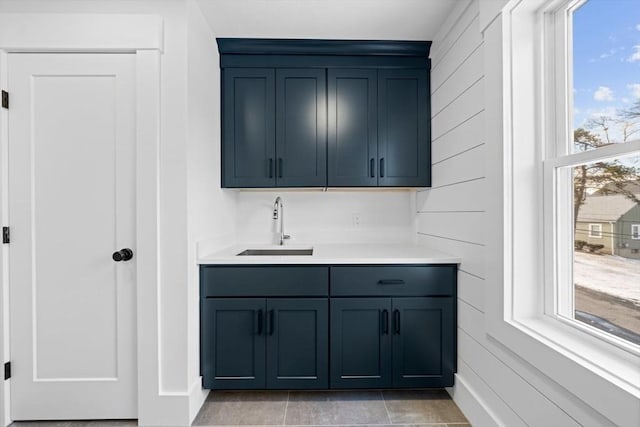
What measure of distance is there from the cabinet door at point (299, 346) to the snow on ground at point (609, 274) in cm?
124

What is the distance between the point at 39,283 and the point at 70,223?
363 millimetres

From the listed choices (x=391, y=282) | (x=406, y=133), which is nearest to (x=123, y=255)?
(x=391, y=282)

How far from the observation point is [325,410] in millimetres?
1967

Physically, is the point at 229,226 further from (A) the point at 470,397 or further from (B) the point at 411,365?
(A) the point at 470,397

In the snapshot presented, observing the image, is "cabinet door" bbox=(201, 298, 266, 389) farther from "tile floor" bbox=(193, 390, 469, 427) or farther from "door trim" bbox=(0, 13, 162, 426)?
"door trim" bbox=(0, 13, 162, 426)

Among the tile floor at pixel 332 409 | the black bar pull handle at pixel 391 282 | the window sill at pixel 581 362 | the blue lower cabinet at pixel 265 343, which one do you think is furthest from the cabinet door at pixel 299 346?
the window sill at pixel 581 362

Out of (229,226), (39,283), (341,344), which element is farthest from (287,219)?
(39,283)

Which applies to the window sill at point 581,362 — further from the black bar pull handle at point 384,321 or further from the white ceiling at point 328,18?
the white ceiling at point 328,18

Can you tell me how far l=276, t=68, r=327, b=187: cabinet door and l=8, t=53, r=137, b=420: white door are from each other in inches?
36.7

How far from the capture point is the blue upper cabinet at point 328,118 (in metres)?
2.39

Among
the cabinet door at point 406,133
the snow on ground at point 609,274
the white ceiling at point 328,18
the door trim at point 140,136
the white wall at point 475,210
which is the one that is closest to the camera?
the snow on ground at point 609,274

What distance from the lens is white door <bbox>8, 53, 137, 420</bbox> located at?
71.8 inches

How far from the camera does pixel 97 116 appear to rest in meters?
1.83

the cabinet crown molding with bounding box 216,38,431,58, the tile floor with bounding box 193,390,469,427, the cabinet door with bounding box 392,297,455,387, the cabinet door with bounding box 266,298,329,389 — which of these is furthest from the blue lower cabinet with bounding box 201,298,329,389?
the cabinet crown molding with bounding box 216,38,431,58
